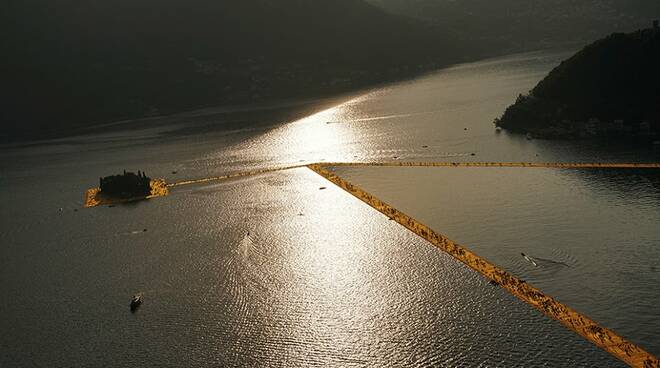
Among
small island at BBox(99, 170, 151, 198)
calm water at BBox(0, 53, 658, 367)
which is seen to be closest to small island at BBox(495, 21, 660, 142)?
calm water at BBox(0, 53, 658, 367)

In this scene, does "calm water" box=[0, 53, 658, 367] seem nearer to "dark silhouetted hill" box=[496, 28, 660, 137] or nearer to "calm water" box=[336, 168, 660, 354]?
"calm water" box=[336, 168, 660, 354]

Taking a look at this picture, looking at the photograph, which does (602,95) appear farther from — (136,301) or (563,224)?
(136,301)

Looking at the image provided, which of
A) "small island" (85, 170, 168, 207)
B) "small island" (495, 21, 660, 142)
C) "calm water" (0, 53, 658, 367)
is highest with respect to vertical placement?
"small island" (495, 21, 660, 142)

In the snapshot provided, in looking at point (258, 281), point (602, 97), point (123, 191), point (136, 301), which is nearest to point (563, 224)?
point (258, 281)

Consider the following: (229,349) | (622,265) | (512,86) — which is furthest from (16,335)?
(512,86)

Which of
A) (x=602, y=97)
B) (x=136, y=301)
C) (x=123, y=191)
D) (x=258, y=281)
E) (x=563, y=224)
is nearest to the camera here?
(x=136, y=301)

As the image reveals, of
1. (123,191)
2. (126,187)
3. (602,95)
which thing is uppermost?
(602,95)
